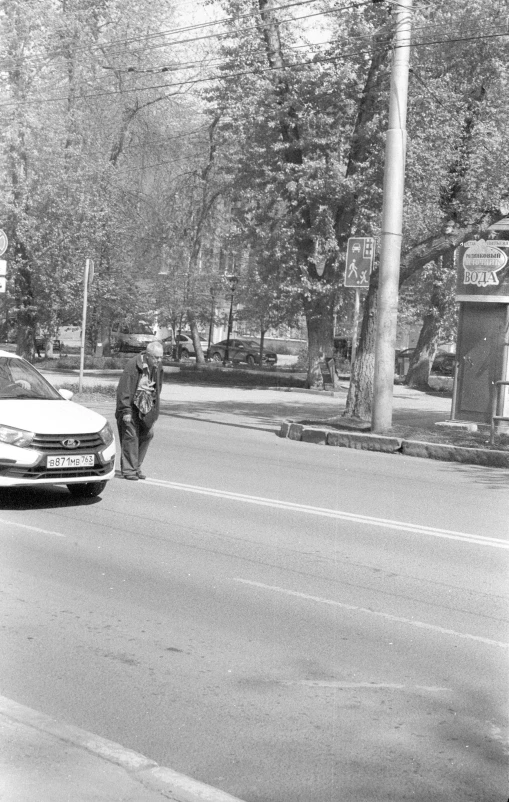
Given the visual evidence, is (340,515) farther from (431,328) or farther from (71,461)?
(431,328)

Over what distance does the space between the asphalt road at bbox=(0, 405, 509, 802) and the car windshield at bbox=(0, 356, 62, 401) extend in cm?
101

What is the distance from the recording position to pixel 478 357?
18984mm

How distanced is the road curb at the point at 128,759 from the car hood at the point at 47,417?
17.5 feet

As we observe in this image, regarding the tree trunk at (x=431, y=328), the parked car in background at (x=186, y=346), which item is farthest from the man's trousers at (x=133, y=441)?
the parked car in background at (x=186, y=346)

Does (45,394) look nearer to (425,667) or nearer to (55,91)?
(425,667)

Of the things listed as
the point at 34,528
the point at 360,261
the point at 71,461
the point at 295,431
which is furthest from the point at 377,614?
the point at 360,261

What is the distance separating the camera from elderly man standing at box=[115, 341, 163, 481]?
11.4 metres

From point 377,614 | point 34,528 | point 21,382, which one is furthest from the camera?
point 21,382

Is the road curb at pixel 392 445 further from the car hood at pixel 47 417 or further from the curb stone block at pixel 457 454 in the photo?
the car hood at pixel 47 417

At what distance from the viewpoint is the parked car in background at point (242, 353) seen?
196 ft

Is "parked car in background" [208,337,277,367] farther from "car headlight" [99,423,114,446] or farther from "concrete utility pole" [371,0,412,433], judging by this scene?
"car headlight" [99,423,114,446]

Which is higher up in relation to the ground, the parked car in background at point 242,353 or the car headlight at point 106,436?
the car headlight at point 106,436

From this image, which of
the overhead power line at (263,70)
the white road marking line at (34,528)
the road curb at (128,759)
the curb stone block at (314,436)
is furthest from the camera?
the overhead power line at (263,70)

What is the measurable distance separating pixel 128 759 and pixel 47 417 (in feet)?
20.5
